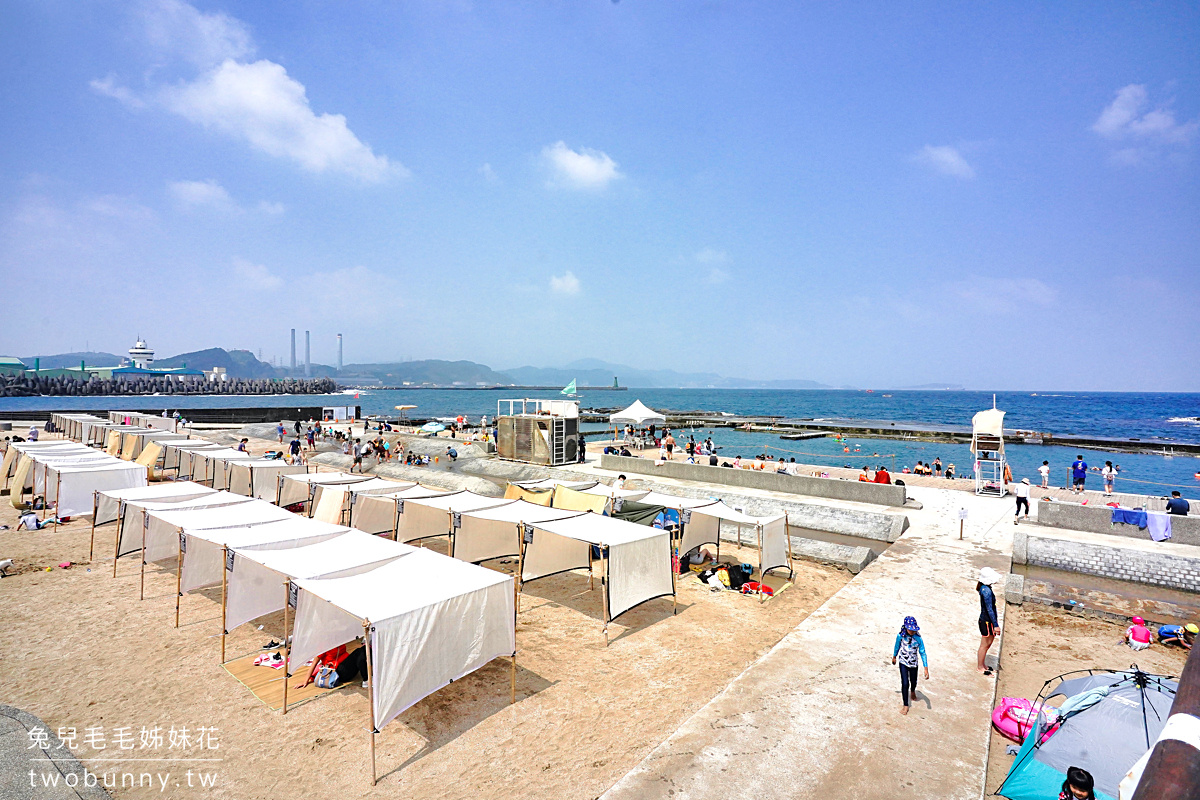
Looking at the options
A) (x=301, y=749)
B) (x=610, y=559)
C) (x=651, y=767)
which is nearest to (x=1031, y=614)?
(x=610, y=559)

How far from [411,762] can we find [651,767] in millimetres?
3185

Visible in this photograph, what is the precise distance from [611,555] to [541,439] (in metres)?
18.3

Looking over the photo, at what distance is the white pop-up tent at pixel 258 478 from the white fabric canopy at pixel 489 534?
8665mm

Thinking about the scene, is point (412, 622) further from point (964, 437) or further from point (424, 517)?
point (964, 437)

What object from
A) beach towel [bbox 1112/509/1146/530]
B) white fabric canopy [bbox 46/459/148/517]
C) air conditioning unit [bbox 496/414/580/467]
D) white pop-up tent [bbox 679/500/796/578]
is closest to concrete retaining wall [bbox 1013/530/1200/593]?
beach towel [bbox 1112/509/1146/530]

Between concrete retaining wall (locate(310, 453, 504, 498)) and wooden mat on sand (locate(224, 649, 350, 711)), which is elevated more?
concrete retaining wall (locate(310, 453, 504, 498))

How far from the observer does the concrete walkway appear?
6.50 m

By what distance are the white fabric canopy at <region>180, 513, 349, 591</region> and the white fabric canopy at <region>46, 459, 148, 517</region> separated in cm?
893

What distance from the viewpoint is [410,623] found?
790 cm

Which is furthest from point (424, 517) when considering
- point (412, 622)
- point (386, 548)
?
point (412, 622)

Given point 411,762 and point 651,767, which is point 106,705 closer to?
point 411,762

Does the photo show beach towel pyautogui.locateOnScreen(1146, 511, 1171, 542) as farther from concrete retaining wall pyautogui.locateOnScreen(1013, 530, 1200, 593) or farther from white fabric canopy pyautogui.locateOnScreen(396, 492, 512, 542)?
white fabric canopy pyautogui.locateOnScreen(396, 492, 512, 542)

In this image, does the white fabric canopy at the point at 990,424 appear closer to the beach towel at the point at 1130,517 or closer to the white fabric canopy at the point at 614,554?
the beach towel at the point at 1130,517

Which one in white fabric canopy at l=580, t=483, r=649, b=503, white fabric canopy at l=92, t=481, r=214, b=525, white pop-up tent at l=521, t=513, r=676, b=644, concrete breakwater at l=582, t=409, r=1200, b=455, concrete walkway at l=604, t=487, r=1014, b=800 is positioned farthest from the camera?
concrete breakwater at l=582, t=409, r=1200, b=455
